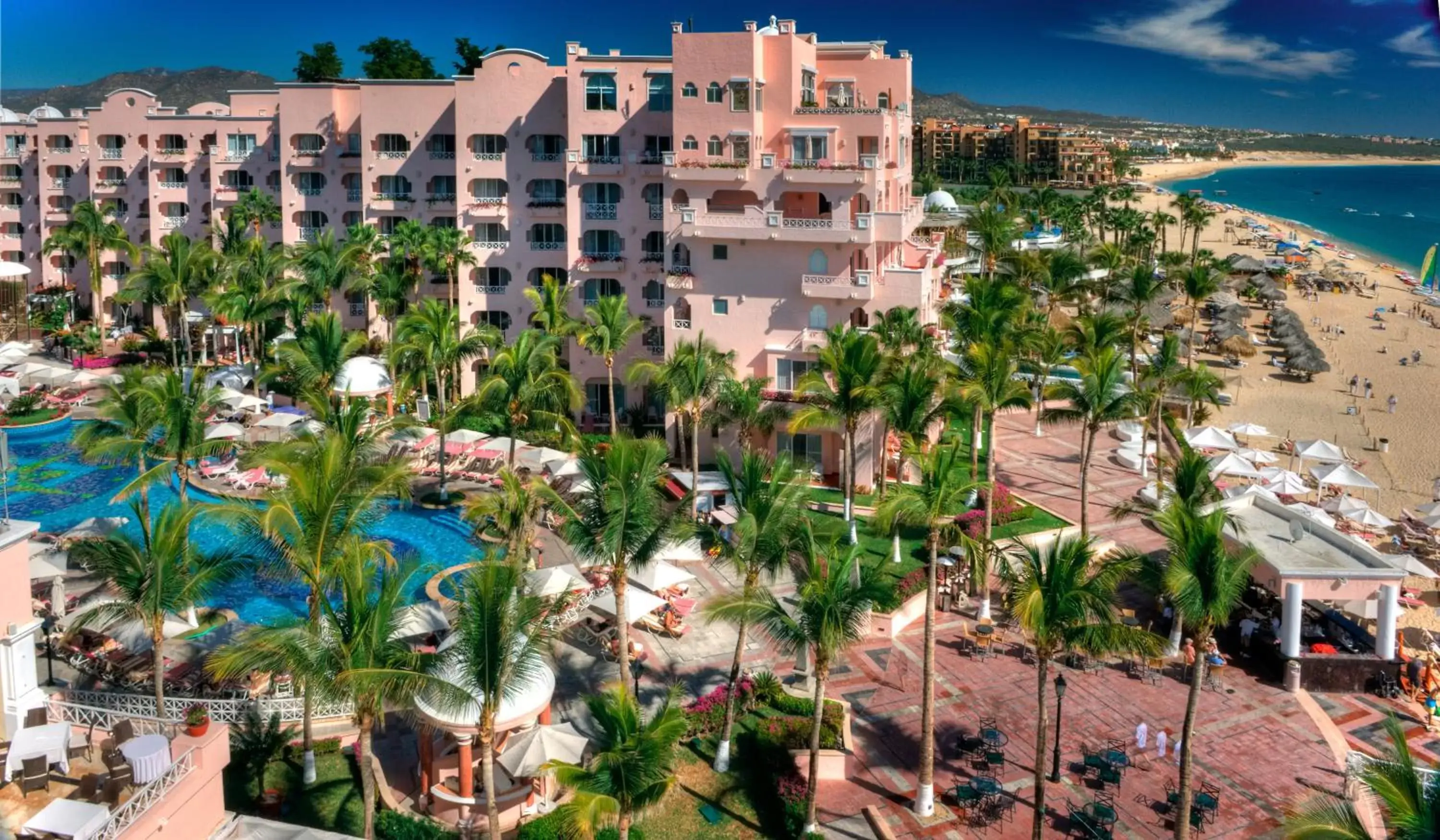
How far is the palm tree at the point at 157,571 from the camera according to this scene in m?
22.2

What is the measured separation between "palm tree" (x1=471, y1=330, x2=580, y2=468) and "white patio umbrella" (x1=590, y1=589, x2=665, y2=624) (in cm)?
Answer: 791

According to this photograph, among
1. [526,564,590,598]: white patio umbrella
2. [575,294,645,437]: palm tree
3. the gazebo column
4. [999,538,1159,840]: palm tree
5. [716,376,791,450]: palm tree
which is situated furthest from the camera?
[575,294,645,437]: palm tree

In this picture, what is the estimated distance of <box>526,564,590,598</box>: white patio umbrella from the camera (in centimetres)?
2902

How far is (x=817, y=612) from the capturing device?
21016 mm

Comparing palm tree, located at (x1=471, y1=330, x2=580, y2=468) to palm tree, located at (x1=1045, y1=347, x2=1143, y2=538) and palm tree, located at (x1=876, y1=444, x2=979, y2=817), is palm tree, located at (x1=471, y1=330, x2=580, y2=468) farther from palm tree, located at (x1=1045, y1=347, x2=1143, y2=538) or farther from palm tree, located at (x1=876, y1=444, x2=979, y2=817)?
palm tree, located at (x1=1045, y1=347, x2=1143, y2=538)

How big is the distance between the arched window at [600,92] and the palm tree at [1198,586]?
3708 centimetres

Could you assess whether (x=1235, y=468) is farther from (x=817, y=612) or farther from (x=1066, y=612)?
(x=817, y=612)

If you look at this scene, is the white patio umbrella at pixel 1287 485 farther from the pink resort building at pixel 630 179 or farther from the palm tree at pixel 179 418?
the palm tree at pixel 179 418

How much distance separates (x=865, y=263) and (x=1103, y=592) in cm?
2606

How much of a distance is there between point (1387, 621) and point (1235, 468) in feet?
48.7

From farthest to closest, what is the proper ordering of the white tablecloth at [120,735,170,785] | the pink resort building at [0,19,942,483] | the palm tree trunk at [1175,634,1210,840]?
the pink resort building at [0,19,942,483] → the palm tree trunk at [1175,634,1210,840] → the white tablecloth at [120,735,170,785]

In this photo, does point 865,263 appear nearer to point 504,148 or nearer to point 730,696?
point 504,148

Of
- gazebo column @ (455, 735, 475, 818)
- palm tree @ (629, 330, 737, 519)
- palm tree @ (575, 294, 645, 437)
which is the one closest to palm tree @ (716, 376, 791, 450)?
palm tree @ (629, 330, 737, 519)

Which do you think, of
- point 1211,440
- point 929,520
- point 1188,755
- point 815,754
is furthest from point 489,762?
point 1211,440
